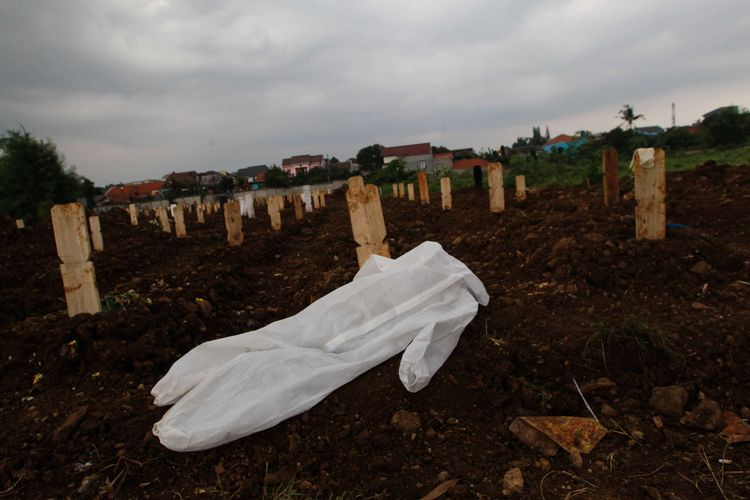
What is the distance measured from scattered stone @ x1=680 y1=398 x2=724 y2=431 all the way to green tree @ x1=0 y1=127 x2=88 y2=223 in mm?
30415

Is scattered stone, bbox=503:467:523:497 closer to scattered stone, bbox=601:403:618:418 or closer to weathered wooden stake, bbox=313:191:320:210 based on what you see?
scattered stone, bbox=601:403:618:418

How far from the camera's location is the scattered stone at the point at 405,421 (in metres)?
2.33

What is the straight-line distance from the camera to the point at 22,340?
371 centimetres

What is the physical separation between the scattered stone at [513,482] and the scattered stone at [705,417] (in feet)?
3.28

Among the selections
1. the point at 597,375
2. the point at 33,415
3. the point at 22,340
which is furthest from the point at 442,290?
the point at 22,340

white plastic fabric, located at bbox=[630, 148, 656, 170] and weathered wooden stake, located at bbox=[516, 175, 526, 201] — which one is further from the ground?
white plastic fabric, located at bbox=[630, 148, 656, 170]

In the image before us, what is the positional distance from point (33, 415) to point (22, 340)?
4.30ft

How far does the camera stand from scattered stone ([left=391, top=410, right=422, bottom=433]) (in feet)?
7.64

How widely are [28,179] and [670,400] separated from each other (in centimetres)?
3301

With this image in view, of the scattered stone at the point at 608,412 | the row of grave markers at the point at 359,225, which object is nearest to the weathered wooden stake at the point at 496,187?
the row of grave markers at the point at 359,225

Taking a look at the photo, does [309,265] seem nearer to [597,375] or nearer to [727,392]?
[597,375]

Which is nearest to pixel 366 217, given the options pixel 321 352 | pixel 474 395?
pixel 321 352

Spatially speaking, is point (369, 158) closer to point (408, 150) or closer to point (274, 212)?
point (408, 150)

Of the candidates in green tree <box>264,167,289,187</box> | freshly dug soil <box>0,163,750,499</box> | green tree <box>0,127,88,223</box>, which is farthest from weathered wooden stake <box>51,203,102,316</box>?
green tree <box>264,167,289,187</box>
